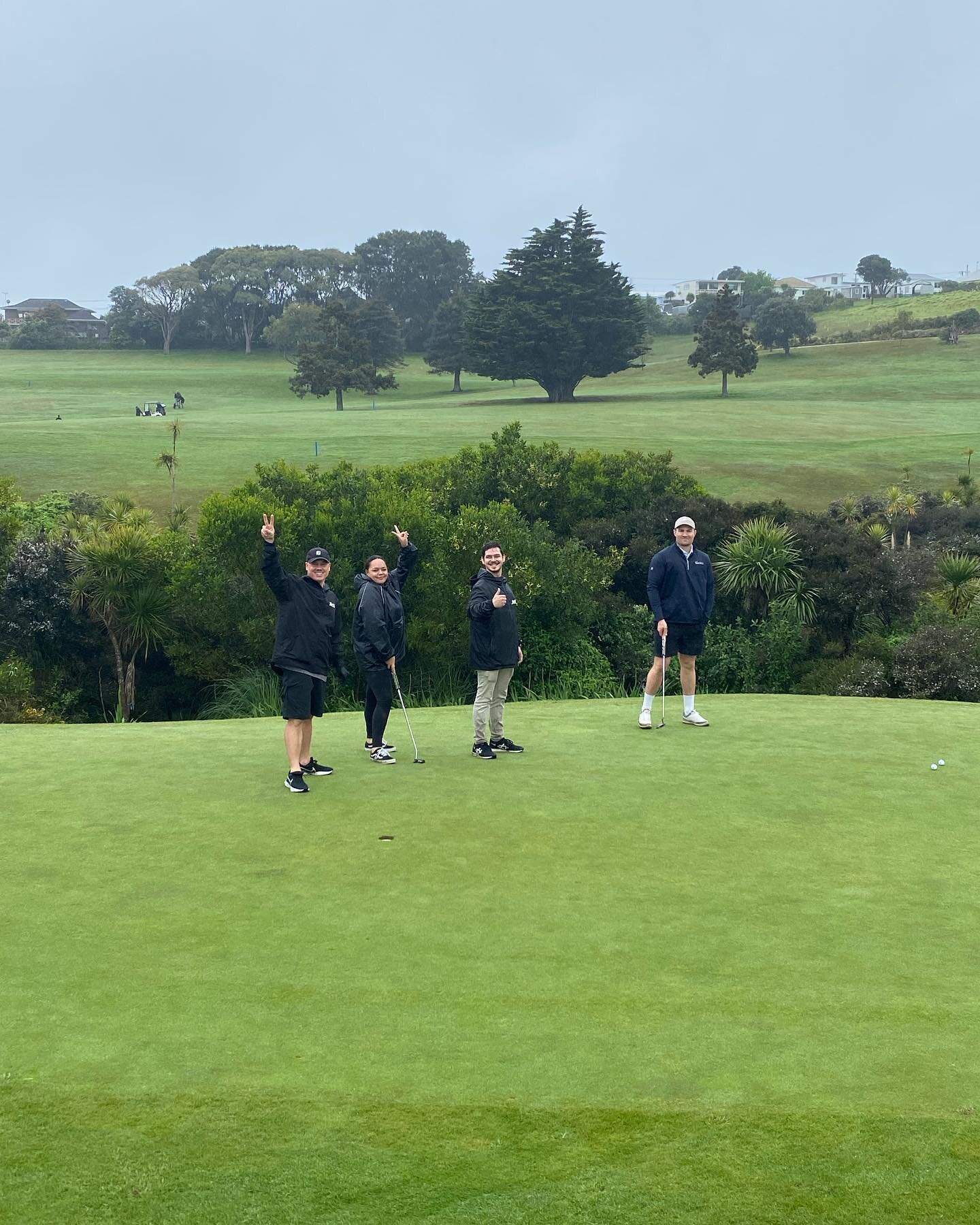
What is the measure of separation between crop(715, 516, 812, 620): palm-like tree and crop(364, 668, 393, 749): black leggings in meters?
21.8

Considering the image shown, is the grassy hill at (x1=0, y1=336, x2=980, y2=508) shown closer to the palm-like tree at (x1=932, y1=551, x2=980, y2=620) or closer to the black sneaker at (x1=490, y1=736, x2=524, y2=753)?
the palm-like tree at (x1=932, y1=551, x2=980, y2=620)

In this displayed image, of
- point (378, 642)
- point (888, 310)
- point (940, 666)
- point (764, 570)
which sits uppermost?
point (888, 310)

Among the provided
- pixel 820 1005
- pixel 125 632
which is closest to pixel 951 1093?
pixel 820 1005

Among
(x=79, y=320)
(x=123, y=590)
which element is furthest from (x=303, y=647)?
(x=79, y=320)

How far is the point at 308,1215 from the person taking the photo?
13.8ft

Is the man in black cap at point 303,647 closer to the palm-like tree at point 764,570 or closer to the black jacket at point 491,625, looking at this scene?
the black jacket at point 491,625

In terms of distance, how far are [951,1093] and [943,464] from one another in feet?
193

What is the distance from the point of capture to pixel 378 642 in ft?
37.4

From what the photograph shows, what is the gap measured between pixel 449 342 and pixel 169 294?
4170cm

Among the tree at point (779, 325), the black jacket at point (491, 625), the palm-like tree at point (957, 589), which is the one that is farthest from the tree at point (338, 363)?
the black jacket at point (491, 625)

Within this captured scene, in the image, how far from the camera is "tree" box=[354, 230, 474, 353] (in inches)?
5512

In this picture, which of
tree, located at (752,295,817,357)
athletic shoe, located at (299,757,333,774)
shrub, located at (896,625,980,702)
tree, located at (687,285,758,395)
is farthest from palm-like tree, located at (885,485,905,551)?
tree, located at (752,295,817,357)

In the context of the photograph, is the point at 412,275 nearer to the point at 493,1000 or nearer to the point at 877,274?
the point at 877,274

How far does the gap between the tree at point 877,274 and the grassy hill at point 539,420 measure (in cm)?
5582
